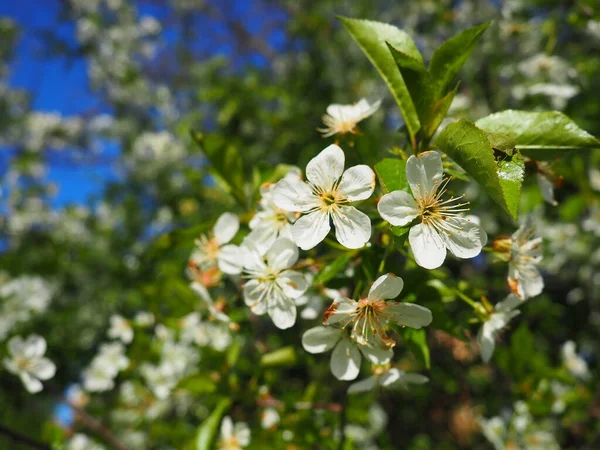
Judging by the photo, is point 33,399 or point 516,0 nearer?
point 516,0

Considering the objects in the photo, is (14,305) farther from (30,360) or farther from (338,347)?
(338,347)

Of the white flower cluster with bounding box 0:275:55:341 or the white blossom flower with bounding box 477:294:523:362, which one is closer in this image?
the white blossom flower with bounding box 477:294:523:362

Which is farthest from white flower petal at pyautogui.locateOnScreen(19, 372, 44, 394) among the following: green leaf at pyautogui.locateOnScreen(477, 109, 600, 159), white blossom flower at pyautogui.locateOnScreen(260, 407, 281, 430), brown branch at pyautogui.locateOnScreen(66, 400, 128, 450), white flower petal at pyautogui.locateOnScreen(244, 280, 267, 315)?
green leaf at pyautogui.locateOnScreen(477, 109, 600, 159)

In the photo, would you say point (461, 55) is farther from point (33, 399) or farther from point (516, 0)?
point (33, 399)

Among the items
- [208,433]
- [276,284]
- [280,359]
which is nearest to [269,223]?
[276,284]

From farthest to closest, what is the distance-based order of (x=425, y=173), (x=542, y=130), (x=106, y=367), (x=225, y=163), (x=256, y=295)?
(x=106, y=367), (x=225, y=163), (x=256, y=295), (x=542, y=130), (x=425, y=173)

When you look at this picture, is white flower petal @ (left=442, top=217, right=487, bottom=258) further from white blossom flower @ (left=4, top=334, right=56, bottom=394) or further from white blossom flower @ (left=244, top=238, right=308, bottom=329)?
white blossom flower @ (left=4, top=334, right=56, bottom=394)

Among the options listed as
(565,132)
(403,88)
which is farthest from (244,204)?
(565,132)
